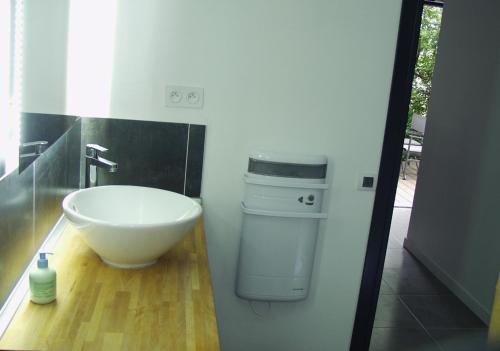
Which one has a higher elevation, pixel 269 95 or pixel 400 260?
pixel 269 95

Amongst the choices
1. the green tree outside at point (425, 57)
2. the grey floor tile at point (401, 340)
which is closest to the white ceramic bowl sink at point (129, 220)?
the grey floor tile at point (401, 340)

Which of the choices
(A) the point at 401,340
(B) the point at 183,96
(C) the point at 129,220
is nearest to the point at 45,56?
(B) the point at 183,96

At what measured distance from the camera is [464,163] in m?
3.73

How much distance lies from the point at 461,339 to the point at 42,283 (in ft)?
8.53

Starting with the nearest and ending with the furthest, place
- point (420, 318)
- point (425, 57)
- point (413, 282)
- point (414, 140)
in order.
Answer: point (420, 318) → point (413, 282) → point (425, 57) → point (414, 140)

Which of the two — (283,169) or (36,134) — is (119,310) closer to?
(36,134)

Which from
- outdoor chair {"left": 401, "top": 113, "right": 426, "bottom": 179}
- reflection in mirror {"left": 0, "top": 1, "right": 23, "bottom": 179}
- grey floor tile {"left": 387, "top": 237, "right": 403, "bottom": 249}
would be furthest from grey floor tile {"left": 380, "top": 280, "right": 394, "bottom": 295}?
reflection in mirror {"left": 0, "top": 1, "right": 23, "bottom": 179}

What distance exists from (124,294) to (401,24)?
60.1 inches

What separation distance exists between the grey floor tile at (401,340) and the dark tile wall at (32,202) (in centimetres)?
193

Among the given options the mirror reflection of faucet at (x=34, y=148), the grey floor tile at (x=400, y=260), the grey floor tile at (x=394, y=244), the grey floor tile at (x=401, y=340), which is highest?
the mirror reflection of faucet at (x=34, y=148)

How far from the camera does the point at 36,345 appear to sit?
1.25 meters

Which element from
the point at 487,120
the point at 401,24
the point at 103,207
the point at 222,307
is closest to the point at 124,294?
the point at 103,207

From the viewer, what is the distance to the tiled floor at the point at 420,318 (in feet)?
10.4

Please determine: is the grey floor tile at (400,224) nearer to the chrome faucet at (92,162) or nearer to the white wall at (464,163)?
the white wall at (464,163)
